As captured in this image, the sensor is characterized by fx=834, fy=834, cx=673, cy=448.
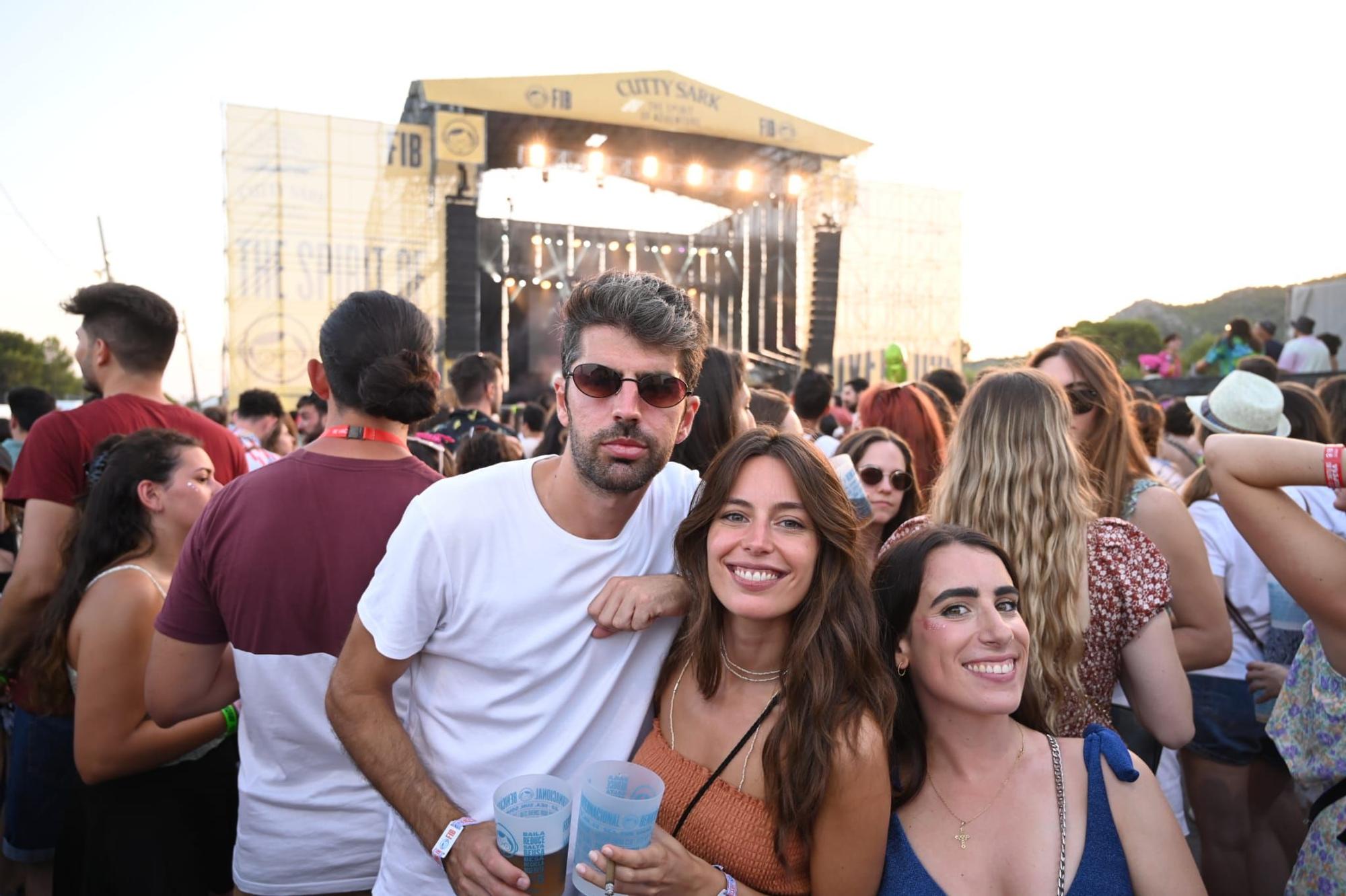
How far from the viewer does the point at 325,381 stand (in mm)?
2303

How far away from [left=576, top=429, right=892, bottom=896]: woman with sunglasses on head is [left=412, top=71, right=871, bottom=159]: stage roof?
17.7m

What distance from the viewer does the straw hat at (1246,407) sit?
101 inches

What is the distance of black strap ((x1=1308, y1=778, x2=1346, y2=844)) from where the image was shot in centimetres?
187

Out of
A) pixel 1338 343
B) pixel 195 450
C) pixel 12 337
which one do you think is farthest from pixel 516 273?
pixel 12 337

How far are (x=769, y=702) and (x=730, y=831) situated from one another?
262 mm

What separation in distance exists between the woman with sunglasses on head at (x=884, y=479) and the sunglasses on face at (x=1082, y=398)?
83cm

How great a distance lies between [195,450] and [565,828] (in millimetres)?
1973

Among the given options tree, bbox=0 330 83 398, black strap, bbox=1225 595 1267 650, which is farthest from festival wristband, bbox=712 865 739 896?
tree, bbox=0 330 83 398

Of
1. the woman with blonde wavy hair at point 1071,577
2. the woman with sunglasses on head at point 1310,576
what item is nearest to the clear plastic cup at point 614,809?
the woman with blonde wavy hair at point 1071,577

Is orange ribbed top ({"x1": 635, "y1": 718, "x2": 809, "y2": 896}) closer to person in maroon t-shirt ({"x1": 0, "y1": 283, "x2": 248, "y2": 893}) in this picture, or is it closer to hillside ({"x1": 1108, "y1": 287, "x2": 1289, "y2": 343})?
person in maroon t-shirt ({"x1": 0, "y1": 283, "x2": 248, "y2": 893})

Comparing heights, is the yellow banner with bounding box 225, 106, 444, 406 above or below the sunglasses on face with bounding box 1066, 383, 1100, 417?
above

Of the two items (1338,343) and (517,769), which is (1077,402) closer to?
(517,769)

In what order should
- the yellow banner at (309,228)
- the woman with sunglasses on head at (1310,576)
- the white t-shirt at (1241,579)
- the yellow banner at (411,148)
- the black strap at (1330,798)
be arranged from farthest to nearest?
the yellow banner at (411,148) < the yellow banner at (309,228) < the white t-shirt at (1241,579) < the black strap at (1330,798) < the woman with sunglasses on head at (1310,576)

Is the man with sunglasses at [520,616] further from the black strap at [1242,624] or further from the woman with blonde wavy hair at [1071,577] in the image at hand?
the black strap at [1242,624]
